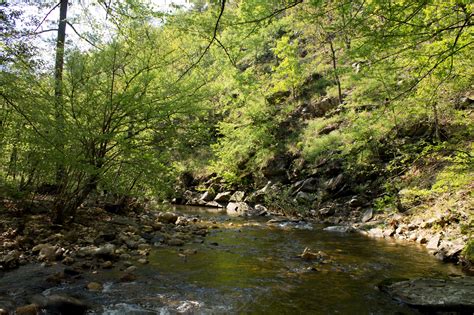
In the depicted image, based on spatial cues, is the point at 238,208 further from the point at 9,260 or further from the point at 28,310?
the point at 28,310

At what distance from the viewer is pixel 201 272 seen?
6.19 metres

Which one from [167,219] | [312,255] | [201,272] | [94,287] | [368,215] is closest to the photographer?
[94,287]

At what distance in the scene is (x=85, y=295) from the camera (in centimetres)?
470

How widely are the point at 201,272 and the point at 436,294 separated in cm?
362

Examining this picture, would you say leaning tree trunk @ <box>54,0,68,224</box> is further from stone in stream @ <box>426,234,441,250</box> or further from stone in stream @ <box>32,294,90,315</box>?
stone in stream @ <box>426,234,441,250</box>

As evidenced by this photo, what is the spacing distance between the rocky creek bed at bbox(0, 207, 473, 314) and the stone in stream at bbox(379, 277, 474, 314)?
0.04 m

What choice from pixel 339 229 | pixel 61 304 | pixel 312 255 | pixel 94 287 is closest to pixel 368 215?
pixel 339 229

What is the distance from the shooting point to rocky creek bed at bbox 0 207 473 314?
459 centimetres

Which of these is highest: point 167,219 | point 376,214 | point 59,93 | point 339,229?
point 59,93

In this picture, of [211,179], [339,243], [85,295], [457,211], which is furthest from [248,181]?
[85,295]

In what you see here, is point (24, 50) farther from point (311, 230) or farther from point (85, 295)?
point (311, 230)

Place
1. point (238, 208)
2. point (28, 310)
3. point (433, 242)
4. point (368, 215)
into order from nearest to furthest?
point (28, 310) < point (433, 242) < point (368, 215) < point (238, 208)

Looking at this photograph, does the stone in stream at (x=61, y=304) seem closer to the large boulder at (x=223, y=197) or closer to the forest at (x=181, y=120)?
the forest at (x=181, y=120)

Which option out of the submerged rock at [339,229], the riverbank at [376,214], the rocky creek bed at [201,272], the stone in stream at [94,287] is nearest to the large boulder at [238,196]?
the riverbank at [376,214]
